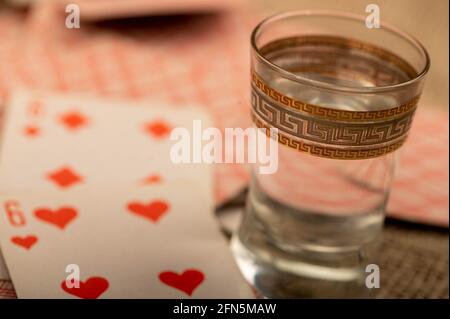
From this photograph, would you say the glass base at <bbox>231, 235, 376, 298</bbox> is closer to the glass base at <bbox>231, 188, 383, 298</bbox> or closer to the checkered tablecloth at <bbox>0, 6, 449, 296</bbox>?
the glass base at <bbox>231, 188, 383, 298</bbox>

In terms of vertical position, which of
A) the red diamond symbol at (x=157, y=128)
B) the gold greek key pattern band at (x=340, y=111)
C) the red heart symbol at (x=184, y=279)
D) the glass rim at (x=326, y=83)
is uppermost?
the glass rim at (x=326, y=83)

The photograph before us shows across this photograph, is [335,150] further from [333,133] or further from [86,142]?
[86,142]

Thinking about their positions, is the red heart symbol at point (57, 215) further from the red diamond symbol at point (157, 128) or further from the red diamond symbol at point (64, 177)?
the red diamond symbol at point (157, 128)

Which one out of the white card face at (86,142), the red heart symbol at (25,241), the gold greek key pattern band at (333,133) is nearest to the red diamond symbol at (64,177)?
the white card face at (86,142)

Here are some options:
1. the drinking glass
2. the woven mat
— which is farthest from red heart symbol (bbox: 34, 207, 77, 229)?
the woven mat

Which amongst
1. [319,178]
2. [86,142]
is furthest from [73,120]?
[319,178]
